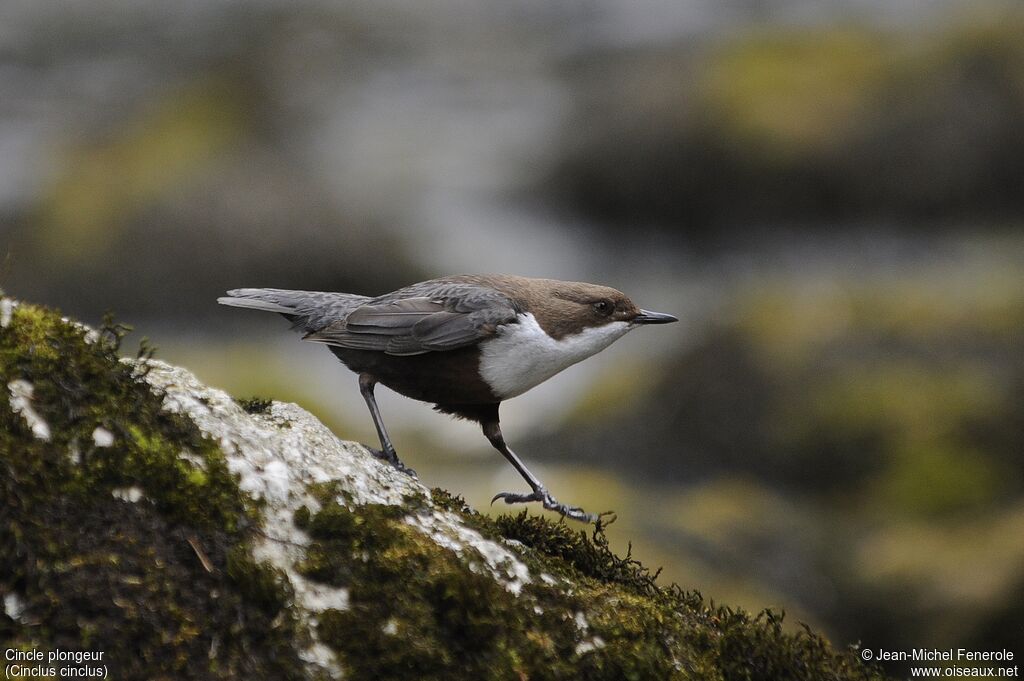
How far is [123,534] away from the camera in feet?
9.05

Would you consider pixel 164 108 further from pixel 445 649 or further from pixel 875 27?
pixel 445 649

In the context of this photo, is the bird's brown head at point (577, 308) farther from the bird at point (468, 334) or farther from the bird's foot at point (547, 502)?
the bird's foot at point (547, 502)

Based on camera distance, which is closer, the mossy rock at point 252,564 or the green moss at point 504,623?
the mossy rock at point 252,564

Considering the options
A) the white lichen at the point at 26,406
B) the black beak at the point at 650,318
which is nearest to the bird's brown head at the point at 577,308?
the black beak at the point at 650,318

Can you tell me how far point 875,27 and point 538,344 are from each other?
1204 cm

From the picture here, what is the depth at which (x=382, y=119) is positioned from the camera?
1603 cm

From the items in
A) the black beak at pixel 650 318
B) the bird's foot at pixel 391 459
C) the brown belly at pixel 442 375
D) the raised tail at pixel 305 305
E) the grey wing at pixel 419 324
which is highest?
the raised tail at pixel 305 305

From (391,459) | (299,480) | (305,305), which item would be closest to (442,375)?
(391,459)

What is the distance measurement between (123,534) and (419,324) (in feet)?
6.79

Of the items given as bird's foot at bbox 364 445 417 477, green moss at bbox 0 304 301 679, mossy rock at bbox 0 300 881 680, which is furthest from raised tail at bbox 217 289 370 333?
green moss at bbox 0 304 301 679

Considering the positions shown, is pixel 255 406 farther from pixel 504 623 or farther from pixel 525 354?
pixel 525 354

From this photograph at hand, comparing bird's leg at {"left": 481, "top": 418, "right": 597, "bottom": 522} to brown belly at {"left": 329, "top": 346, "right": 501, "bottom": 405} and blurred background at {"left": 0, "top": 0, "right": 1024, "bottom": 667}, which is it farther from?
blurred background at {"left": 0, "top": 0, "right": 1024, "bottom": 667}

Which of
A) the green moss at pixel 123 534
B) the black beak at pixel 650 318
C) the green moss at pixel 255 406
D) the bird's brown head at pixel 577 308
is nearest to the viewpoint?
the green moss at pixel 123 534

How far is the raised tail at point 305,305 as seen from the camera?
5004 mm
